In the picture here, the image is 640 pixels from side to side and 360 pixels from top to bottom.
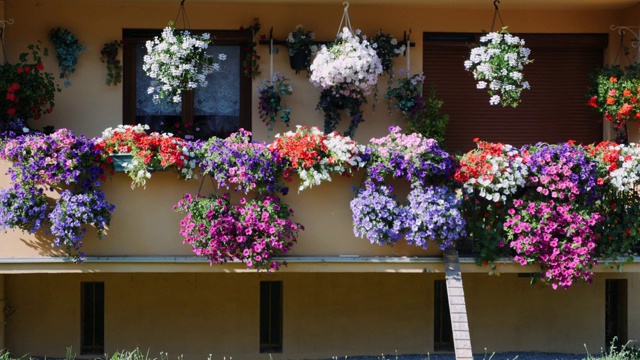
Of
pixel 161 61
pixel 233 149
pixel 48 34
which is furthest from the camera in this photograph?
pixel 48 34

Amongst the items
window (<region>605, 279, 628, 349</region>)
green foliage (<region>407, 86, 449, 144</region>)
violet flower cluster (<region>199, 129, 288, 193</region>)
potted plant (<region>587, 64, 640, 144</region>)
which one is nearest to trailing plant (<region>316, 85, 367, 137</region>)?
green foliage (<region>407, 86, 449, 144</region>)

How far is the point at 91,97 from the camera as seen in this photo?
12570 mm

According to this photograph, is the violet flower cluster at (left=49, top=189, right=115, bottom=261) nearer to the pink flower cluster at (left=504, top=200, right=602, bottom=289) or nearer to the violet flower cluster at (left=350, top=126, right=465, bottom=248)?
the violet flower cluster at (left=350, top=126, right=465, bottom=248)

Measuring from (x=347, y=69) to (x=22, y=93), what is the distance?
3.80 m

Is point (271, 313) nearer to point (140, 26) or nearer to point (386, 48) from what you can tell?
point (386, 48)

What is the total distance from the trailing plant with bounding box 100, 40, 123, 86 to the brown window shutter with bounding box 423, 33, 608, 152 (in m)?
3.92

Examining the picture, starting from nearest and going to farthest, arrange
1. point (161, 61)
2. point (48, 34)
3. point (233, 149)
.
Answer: point (233, 149)
point (161, 61)
point (48, 34)

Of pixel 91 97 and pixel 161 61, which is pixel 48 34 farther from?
pixel 161 61

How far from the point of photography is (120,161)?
1057cm

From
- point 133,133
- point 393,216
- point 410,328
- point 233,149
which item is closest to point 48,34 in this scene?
point 133,133

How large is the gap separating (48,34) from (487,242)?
603 centimetres

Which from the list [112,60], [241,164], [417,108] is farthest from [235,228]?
[112,60]

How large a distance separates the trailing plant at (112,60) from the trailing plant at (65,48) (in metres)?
0.29

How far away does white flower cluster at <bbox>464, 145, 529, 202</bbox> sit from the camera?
10.6 m
